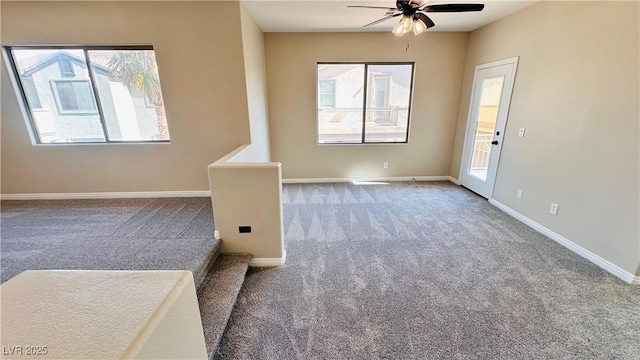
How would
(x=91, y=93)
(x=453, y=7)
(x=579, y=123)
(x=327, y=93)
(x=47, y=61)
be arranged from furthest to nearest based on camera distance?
1. (x=327, y=93)
2. (x=91, y=93)
3. (x=47, y=61)
4. (x=579, y=123)
5. (x=453, y=7)

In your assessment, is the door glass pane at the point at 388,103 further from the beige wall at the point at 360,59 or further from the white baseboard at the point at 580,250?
the white baseboard at the point at 580,250

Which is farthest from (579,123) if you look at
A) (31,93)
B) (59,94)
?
(31,93)

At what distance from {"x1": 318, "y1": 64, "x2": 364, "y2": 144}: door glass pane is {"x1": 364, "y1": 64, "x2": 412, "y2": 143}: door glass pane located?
19cm

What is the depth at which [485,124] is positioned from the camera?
410 cm

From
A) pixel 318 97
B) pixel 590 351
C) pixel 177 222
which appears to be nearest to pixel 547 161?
pixel 590 351

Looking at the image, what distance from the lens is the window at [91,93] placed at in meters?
3.27

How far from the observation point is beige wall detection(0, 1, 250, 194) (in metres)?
3.07

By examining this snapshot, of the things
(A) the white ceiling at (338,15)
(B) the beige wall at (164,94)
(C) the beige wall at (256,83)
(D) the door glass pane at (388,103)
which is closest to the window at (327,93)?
(D) the door glass pane at (388,103)

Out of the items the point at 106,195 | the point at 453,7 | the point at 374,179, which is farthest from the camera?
the point at 374,179

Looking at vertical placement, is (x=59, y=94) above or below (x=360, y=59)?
below

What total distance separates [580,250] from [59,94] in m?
6.45

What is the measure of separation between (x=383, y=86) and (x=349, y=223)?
2699mm

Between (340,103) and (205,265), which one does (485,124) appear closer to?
(340,103)

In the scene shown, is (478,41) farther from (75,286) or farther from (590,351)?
(75,286)
